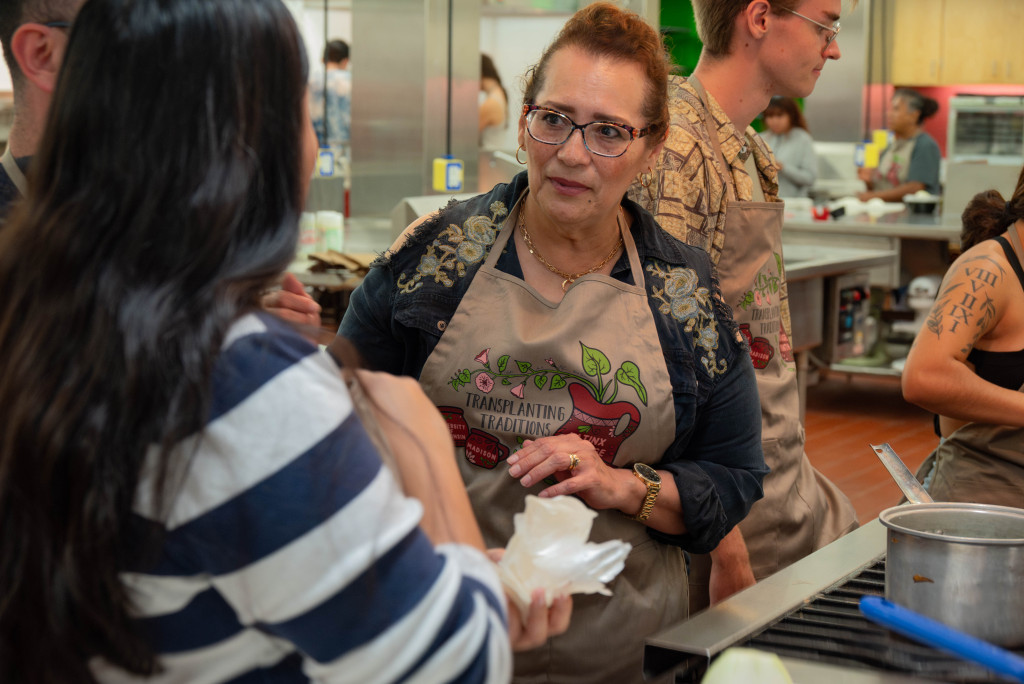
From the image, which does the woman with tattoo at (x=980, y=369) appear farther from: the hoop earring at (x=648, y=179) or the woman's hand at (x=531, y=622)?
the woman's hand at (x=531, y=622)

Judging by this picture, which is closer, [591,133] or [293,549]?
[293,549]

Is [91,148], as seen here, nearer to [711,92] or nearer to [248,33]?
[248,33]

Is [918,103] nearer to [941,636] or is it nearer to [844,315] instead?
[844,315]

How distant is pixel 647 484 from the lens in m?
1.59

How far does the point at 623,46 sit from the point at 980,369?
3.68ft

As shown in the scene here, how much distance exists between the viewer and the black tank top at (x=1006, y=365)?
222 cm

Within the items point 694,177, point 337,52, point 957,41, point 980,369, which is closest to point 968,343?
point 980,369

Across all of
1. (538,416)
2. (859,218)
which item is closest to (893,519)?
(538,416)

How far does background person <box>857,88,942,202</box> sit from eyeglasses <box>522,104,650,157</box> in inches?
280

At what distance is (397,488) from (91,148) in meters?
0.34

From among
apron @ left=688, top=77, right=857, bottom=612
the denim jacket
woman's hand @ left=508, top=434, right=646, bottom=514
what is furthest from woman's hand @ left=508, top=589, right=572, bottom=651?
apron @ left=688, top=77, right=857, bottom=612

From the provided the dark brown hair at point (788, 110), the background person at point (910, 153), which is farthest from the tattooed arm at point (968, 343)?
the dark brown hair at point (788, 110)

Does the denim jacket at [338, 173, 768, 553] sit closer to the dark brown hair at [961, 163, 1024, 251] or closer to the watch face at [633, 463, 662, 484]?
the watch face at [633, 463, 662, 484]

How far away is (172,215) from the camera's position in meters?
0.79
